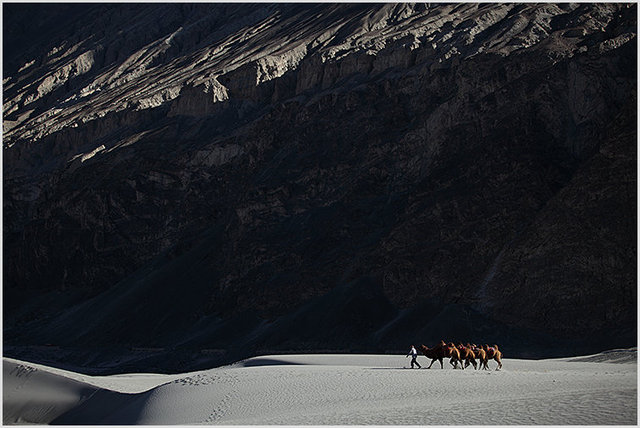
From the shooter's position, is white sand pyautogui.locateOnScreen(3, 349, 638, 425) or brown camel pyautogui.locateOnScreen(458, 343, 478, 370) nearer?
white sand pyautogui.locateOnScreen(3, 349, 638, 425)

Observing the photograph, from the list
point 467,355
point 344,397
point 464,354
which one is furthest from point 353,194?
point 344,397

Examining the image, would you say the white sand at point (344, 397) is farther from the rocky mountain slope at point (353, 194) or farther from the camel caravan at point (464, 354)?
the rocky mountain slope at point (353, 194)

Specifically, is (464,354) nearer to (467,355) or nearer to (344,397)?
(467,355)

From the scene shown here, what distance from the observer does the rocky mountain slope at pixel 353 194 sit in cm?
4194

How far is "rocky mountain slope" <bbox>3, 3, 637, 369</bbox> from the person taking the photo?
41938mm

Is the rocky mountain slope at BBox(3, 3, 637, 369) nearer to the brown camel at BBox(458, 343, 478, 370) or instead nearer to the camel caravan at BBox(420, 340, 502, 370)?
the camel caravan at BBox(420, 340, 502, 370)

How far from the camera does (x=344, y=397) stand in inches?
703

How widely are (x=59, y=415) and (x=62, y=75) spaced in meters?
108

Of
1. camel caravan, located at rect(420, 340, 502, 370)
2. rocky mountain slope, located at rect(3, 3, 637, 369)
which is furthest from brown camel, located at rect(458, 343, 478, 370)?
rocky mountain slope, located at rect(3, 3, 637, 369)

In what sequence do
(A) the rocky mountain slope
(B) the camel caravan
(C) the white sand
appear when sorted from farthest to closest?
(A) the rocky mountain slope → (B) the camel caravan → (C) the white sand

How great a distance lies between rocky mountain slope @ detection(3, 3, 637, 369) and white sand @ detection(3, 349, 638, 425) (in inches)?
622

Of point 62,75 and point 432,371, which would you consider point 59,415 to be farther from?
point 62,75

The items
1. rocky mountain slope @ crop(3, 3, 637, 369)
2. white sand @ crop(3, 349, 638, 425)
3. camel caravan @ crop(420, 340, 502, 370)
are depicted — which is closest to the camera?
white sand @ crop(3, 349, 638, 425)

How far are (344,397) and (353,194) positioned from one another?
40452mm
